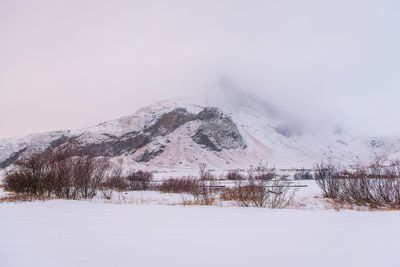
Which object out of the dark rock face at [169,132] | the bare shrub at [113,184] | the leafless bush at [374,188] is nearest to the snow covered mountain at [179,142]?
the dark rock face at [169,132]

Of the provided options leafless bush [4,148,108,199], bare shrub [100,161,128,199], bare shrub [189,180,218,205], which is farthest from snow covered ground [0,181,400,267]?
bare shrub [100,161,128,199]

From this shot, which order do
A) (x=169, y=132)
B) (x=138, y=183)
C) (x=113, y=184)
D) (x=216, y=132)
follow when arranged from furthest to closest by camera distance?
(x=169, y=132) → (x=216, y=132) → (x=138, y=183) → (x=113, y=184)

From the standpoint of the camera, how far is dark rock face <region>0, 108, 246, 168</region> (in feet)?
500

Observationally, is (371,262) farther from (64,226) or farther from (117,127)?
(117,127)

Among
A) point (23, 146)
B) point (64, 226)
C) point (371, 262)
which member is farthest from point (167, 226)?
point (23, 146)

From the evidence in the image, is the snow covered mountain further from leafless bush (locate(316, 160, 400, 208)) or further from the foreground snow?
the foreground snow

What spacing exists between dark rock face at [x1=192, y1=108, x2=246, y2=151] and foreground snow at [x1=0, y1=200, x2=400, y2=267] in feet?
483

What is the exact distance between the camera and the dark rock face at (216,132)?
158 metres

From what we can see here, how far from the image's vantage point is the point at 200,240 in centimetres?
609

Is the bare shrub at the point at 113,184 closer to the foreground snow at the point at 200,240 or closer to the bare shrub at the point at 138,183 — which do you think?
the bare shrub at the point at 138,183

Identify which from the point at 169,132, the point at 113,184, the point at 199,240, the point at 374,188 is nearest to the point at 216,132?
the point at 169,132

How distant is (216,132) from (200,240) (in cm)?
15886

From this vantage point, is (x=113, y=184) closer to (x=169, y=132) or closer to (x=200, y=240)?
(x=200, y=240)

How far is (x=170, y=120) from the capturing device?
17388 cm
